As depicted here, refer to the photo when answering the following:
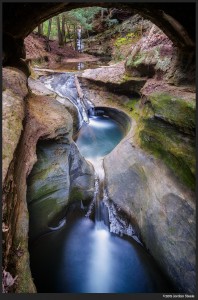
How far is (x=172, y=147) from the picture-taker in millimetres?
5434

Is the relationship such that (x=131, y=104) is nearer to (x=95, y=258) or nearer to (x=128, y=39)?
(x=95, y=258)

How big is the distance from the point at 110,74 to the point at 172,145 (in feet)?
28.4

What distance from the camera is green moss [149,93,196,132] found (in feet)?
16.6

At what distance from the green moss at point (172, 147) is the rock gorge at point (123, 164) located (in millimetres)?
25

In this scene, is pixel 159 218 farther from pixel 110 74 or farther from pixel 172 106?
pixel 110 74

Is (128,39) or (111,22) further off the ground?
(111,22)

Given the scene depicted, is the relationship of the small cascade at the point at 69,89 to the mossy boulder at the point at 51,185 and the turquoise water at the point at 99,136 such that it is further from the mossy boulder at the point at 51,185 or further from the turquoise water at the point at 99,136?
the mossy boulder at the point at 51,185

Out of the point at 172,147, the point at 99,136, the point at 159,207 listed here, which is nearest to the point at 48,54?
the point at 99,136

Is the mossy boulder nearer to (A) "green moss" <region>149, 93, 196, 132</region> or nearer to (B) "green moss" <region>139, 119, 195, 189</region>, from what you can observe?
(B) "green moss" <region>139, 119, 195, 189</region>

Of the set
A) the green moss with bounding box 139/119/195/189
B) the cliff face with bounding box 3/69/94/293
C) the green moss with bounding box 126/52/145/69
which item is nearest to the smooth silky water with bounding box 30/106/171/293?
the cliff face with bounding box 3/69/94/293

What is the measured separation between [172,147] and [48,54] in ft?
62.7

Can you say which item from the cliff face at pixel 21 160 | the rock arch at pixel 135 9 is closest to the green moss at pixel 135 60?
the rock arch at pixel 135 9

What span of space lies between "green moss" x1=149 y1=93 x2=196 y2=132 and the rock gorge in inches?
1.0

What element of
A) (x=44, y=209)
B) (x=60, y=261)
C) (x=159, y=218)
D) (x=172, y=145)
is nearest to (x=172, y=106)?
(x=172, y=145)
